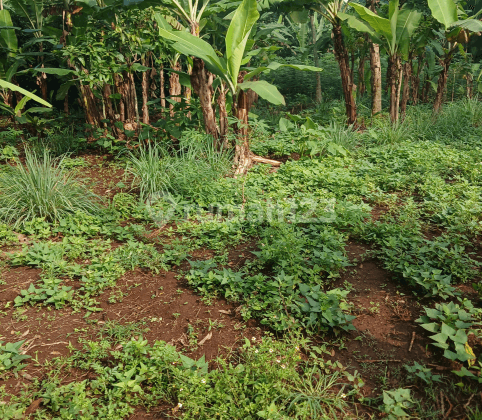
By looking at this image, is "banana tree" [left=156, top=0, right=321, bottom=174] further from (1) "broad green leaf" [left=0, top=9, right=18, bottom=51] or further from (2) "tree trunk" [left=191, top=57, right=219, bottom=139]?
(1) "broad green leaf" [left=0, top=9, right=18, bottom=51]

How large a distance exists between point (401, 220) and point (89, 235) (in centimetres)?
312

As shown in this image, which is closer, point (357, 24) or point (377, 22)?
point (377, 22)

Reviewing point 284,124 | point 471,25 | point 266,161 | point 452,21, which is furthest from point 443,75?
point 266,161

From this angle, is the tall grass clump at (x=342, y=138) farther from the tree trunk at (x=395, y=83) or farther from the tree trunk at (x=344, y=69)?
the tree trunk at (x=395, y=83)

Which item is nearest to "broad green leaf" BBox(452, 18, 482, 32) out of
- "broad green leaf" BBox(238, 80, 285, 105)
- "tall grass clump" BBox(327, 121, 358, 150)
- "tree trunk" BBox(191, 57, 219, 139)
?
"tall grass clump" BBox(327, 121, 358, 150)

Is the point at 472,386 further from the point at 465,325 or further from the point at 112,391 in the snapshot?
the point at 112,391

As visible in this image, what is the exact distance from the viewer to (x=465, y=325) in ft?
7.98

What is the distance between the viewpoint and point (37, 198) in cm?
417

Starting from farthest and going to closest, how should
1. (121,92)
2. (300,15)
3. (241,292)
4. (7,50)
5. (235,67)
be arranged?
(300,15), (121,92), (7,50), (235,67), (241,292)

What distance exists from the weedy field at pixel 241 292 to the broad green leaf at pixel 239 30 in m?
1.17

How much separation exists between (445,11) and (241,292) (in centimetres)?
633

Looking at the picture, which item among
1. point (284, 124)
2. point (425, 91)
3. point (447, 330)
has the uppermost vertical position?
point (284, 124)

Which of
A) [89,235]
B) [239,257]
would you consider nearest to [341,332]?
[239,257]

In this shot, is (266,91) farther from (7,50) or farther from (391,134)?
(7,50)
